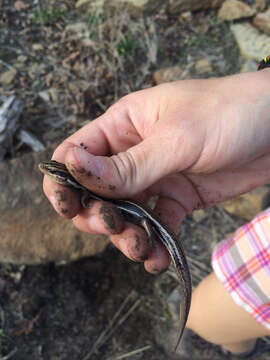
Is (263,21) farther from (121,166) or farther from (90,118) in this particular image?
(121,166)

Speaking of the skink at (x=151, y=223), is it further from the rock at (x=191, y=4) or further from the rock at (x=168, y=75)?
the rock at (x=191, y=4)

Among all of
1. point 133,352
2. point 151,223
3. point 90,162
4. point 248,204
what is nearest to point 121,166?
point 90,162

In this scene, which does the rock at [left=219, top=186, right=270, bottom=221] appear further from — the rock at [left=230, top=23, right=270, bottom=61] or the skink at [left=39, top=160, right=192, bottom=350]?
the rock at [left=230, top=23, right=270, bottom=61]

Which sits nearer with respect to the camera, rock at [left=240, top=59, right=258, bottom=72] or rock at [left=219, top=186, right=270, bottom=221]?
rock at [left=219, top=186, right=270, bottom=221]

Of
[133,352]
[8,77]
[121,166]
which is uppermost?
[121,166]

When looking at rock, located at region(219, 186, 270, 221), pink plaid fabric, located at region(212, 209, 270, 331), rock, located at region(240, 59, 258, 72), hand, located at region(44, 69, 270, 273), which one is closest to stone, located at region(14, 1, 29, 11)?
rock, located at region(240, 59, 258, 72)

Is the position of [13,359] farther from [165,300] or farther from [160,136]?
[160,136]
